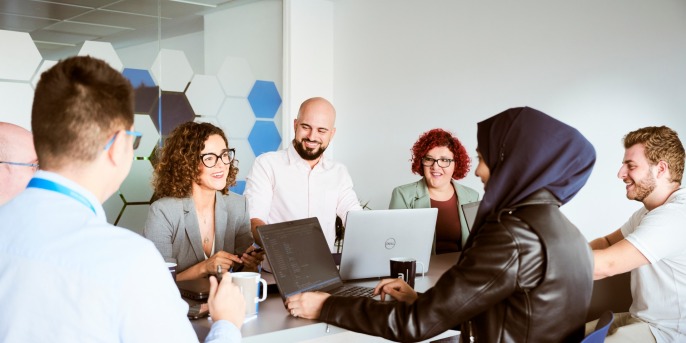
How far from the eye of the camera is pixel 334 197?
398 centimetres

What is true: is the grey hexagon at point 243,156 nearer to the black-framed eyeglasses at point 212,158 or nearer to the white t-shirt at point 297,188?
the white t-shirt at point 297,188

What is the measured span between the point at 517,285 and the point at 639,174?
4.66 feet

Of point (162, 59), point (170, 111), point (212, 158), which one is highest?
point (162, 59)

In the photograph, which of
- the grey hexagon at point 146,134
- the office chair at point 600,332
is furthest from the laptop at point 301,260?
the grey hexagon at point 146,134

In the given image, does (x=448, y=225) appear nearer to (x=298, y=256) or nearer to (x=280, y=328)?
(x=298, y=256)

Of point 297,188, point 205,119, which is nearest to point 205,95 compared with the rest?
point 205,119

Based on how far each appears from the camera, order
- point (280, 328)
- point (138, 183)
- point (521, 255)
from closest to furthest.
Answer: point (521, 255)
point (280, 328)
point (138, 183)

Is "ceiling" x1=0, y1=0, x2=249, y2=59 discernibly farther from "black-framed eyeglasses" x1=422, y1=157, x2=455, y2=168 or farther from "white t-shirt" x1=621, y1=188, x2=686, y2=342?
"white t-shirt" x1=621, y1=188, x2=686, y2=342

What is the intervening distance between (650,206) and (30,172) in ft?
8.17

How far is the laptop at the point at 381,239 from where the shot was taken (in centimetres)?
256

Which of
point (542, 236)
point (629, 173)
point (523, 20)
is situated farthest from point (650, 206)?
point (523, 20)

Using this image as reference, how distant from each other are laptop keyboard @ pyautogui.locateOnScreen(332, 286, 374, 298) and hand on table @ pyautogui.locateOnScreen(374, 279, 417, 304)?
0.13 metres

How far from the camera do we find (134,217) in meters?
5.18

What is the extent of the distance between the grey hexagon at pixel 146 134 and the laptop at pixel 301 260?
123 inches
